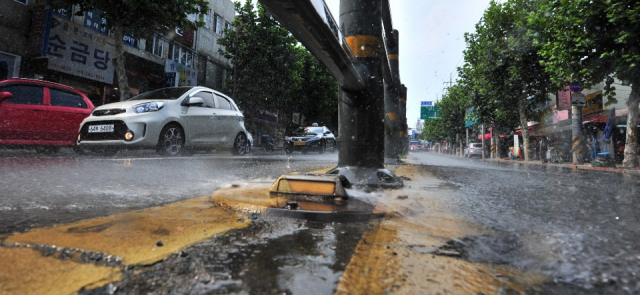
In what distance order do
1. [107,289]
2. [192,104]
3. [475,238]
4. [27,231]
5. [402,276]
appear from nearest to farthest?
[107,289]
[402,276]
[27,231]
[475,238]
[192,104]

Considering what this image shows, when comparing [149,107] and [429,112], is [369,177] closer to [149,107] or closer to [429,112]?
[149,107]

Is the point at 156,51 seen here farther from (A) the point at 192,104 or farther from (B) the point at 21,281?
(B) the point at 21,281

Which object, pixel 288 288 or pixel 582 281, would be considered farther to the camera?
pixel 582 281

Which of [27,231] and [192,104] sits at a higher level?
[192,104]

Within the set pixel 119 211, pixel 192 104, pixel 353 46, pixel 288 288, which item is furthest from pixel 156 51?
pixel 288 288

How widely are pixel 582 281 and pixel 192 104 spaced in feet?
19.2

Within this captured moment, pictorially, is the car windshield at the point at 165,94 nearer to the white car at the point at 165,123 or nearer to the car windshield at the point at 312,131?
the white car at the point at 165,123

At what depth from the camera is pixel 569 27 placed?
10.5 m

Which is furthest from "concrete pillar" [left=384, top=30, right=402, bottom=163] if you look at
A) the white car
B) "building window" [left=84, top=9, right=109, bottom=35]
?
"building window" [left=84, top=9, right=109, bottom=35]

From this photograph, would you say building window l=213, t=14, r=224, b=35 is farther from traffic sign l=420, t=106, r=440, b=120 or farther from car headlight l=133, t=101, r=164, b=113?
traffic sign l=420, t=106, r=440, b=120

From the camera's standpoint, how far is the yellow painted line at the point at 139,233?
3.11ft

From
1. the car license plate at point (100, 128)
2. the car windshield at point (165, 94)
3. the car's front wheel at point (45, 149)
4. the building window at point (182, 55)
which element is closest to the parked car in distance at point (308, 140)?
the car windshield at point (165, 94)

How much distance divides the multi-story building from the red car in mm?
6035

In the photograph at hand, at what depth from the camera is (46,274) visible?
0.76 metres
